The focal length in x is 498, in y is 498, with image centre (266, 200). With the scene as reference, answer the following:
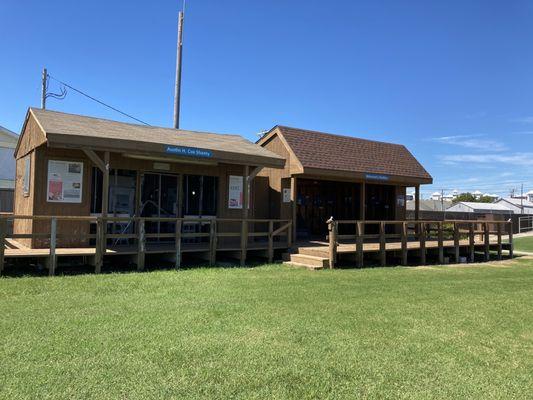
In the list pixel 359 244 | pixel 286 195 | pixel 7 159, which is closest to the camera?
pixel 359 244

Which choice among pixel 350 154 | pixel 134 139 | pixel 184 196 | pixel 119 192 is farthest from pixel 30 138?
pixel 350 154

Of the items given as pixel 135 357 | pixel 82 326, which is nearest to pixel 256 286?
pixel 82 326

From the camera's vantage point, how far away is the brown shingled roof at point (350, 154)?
16.6 meters

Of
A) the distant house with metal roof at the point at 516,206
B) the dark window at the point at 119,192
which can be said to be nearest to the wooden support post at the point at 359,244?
the dark window at the point at 119,192

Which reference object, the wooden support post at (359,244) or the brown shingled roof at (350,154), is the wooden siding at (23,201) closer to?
the brown shingled roof at (350,154)

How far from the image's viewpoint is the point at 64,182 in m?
12.1

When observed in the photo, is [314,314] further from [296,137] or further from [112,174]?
[296,137]

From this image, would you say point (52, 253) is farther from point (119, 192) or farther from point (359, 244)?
point (359, 244)

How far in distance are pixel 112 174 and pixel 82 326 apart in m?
7.56

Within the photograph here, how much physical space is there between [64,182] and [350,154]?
10204 mm

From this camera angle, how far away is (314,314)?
23.7 feet

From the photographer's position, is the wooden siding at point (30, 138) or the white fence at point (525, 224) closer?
the wooden siding at point (30, 138)

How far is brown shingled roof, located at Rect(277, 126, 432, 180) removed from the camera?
16.6 m

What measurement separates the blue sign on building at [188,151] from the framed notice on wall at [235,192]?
230 centimetres
